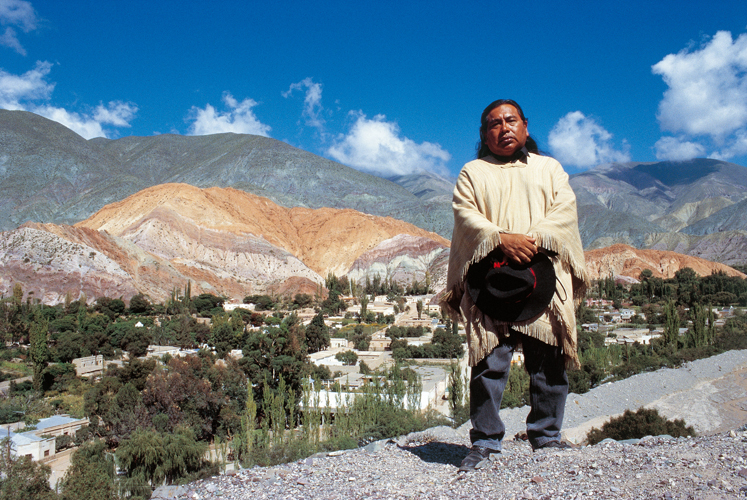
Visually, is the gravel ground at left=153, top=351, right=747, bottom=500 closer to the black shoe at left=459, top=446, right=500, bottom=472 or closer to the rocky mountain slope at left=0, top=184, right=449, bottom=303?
the black shoe at left=459, top=446, right=500, bottom=472

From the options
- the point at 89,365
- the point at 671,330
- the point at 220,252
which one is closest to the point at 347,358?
the point at 89,365

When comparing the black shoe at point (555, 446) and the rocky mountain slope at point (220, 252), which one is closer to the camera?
the black shoe at point (555, 446)

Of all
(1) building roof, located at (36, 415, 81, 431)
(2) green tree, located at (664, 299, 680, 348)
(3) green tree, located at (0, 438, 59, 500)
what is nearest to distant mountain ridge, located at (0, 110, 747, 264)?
(2) green tree, located at (664, 299, 680, 348)

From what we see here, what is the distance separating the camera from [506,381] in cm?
411

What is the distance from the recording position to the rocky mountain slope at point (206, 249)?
51281mm

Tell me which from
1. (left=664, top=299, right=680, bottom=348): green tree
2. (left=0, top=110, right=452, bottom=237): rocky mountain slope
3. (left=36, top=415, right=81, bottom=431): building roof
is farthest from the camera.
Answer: (left=0, top=110, right=452, bottom=237): rocky mountain slope

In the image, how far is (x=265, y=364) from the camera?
2078 cm

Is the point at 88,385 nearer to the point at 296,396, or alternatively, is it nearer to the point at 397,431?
the point at 296,396

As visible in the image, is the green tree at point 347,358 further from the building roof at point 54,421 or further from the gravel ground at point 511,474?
the gravel ground at point 511,474

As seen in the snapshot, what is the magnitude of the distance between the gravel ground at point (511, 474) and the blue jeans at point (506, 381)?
0.21 metres

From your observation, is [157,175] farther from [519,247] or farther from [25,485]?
[519,247]

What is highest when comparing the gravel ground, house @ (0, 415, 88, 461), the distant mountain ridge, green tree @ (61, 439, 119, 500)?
the distant mountain ridge

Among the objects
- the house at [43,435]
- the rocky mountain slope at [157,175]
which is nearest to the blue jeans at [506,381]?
the house at [43,435]

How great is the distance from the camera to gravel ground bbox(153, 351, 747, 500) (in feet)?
10.5
